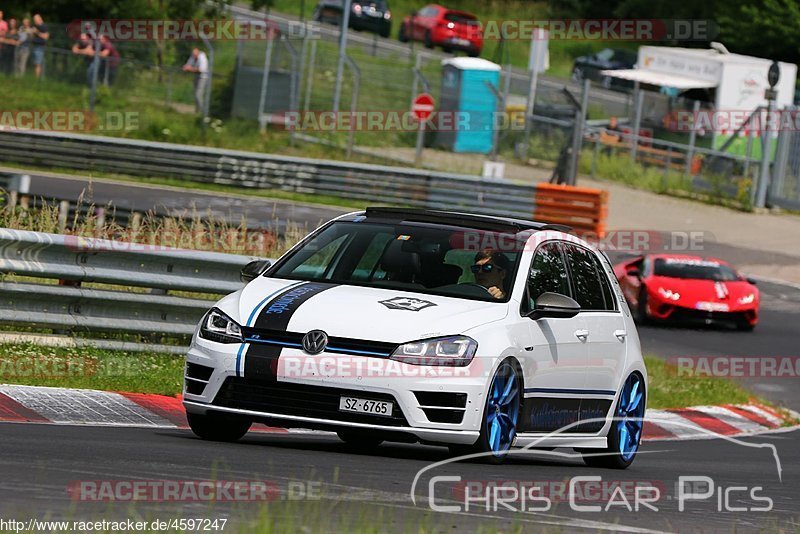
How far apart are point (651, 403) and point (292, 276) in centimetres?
684

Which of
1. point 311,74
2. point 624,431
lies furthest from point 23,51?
point 624,431

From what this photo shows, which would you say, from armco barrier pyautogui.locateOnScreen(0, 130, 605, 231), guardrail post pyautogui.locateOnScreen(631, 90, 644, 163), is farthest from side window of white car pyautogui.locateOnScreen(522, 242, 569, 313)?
guardrail post pyautogui.locateOnScreen(631, 90, 644, 163)

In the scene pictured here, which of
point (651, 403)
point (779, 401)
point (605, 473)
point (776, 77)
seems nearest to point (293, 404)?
point (605, 473)

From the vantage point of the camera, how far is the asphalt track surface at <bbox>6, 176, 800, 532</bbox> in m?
6.55

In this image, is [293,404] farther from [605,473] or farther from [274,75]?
[274,75]

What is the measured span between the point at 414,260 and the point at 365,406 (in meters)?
1.30

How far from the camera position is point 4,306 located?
1245 centimetres

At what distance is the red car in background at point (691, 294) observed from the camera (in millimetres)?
23000

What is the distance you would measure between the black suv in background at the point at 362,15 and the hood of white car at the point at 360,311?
51235 mm

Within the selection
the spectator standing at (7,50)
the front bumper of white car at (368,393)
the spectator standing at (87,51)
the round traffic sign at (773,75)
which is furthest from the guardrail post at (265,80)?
the front bumper of white car at (368,393)

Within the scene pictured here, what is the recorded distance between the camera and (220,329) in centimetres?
917

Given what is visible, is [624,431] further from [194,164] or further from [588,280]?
[194,164]

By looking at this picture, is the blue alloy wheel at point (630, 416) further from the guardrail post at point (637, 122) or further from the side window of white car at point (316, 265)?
the guardrail post at point (637, 122)

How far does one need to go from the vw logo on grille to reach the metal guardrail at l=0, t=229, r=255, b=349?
422 centimetres
